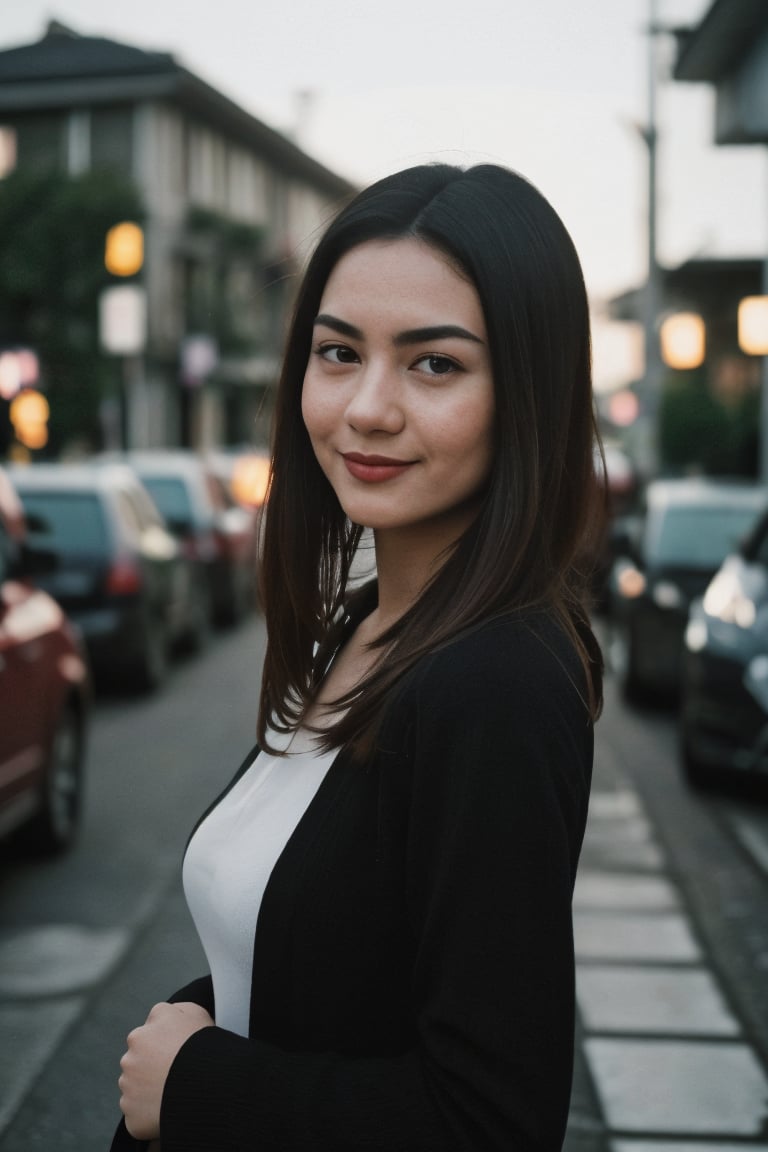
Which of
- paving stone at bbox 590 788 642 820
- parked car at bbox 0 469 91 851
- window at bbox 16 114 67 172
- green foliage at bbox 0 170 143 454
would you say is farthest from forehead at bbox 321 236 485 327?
window at bbox 16 114 67 172

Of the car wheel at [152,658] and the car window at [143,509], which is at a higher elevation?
the car window at [143,509]

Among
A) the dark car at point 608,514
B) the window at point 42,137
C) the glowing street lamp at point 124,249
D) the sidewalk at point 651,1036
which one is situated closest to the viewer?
the dark car at point 608,514

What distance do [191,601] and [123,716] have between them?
3.60m

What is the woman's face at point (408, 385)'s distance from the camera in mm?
1590

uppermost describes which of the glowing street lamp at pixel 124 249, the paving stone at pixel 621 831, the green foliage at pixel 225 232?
the green foliage at pixel 225 232

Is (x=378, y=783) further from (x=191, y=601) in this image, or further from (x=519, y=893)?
(x=191, y=601)

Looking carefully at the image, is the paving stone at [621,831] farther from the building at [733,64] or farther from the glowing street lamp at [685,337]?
the glowing street lamp at [685,337]

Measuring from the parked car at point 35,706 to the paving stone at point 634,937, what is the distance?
2.33 m

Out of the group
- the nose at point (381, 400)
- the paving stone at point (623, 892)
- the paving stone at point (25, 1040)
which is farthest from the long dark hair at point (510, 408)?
the paving stone at point (623, 892)

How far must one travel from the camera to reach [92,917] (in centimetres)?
618

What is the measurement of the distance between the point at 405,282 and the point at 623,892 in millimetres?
5321

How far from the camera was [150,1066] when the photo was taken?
1585 millimetres

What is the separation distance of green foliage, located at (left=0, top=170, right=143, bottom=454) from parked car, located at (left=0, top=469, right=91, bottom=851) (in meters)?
24.0

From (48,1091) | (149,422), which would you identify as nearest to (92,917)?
(48,1091)
